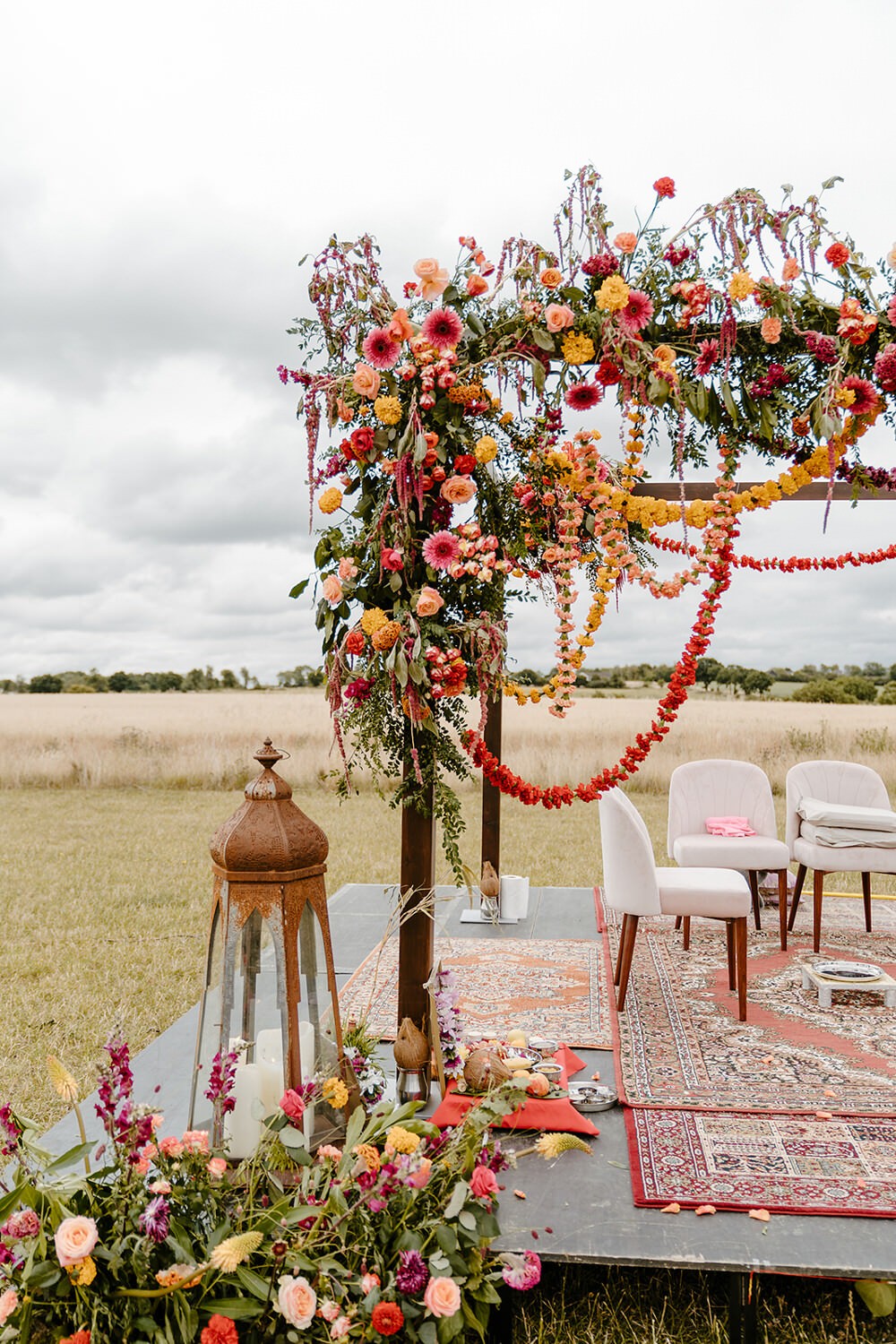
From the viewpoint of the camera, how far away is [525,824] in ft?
32.6

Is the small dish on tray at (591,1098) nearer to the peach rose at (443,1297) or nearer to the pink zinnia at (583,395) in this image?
the peach rose at (443,1297)

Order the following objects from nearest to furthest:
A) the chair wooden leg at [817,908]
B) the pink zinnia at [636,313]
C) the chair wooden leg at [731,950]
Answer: the pink zinnia at [636,313] < the chair wooden leg at [731,950] < the chair wooden leg at [817,908]

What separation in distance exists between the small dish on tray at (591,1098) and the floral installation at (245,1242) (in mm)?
970

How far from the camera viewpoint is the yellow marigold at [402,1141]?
81.2 inches

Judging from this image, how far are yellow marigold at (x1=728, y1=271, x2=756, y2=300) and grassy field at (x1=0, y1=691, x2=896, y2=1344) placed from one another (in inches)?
71.5

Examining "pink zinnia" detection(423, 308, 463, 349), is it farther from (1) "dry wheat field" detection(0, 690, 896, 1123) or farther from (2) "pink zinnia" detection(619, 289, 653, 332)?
(1) "dry wheat field" detection(0, 690, 896, 1123)

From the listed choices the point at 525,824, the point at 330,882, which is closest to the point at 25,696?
the point at 525,824

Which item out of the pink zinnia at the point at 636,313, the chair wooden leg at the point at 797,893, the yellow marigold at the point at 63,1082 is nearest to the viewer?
the yellow marigold at the point at 63,1082

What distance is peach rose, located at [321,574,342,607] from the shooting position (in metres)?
2.88

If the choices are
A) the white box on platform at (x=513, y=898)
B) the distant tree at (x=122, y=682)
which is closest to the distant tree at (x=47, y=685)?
the distant tree at (x=122, y=682)

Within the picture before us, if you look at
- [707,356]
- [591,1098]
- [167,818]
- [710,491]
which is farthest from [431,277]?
[167,818]

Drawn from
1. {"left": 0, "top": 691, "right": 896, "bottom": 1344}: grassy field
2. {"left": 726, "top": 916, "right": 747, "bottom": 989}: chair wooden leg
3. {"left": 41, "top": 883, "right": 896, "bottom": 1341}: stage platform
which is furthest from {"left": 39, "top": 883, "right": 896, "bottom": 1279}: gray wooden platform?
{"left": 726, "top": 916, "right": 747, "bottom": 989}: chair wooden leg

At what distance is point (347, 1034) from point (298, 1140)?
84 cm

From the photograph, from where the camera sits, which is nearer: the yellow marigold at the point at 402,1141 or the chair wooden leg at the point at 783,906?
the yellow marigold at the point at 402,1141
